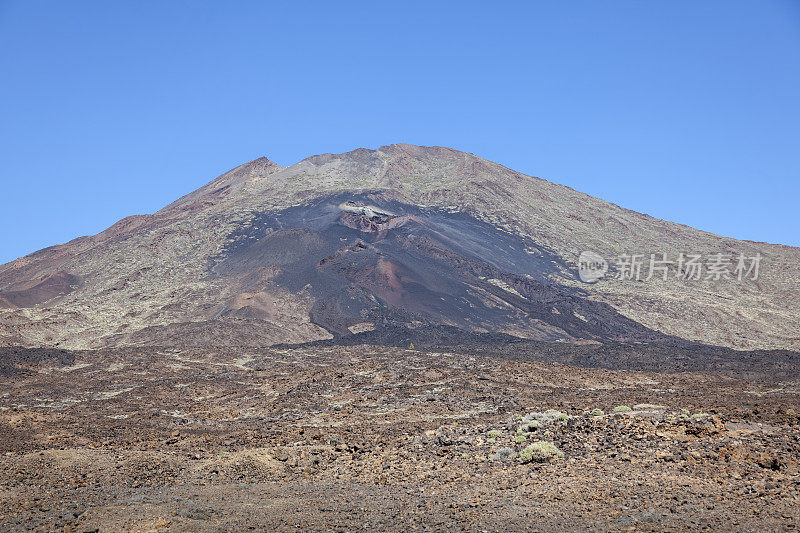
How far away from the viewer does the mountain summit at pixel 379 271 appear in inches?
2502

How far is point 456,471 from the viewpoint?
13008 mm

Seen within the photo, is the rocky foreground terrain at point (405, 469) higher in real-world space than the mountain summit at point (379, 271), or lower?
lower

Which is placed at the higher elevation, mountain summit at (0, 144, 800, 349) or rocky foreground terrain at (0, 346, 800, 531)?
mountain summit at (0, 144, 800, 349)

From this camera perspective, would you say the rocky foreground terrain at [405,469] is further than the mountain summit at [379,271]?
No

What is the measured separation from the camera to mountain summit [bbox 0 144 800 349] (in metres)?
63.6

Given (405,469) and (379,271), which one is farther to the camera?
(379,271)

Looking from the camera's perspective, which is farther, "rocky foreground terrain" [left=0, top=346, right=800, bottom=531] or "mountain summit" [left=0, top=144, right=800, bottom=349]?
"mountain summit" [left=0, top=144, right=800, bottom=349]

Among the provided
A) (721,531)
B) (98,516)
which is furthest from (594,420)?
(98,516)

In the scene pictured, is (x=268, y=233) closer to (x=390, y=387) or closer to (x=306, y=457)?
(x=390, y=387)

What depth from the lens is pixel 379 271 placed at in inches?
2867

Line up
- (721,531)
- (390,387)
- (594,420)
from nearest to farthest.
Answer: (721,531)
(594,420)
(390,387)

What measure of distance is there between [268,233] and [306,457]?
76.9 m

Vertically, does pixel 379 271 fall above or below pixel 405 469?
above

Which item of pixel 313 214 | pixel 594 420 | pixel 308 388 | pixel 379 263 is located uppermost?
pixel 313 214
